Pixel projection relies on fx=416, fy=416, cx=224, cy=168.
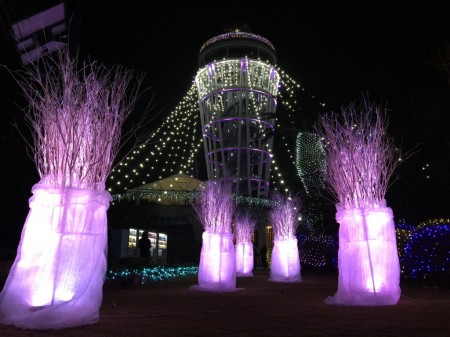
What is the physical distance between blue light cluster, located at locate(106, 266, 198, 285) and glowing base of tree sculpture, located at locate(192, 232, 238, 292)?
199cm

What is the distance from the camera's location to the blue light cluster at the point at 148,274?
10.2m

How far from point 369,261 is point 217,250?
13.7 ft

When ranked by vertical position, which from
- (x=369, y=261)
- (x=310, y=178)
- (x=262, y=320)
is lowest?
(x=262, y=320)

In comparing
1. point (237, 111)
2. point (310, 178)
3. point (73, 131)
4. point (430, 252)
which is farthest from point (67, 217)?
point (237, 111)

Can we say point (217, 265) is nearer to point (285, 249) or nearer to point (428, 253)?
point (285, 249)

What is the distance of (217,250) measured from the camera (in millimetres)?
9547

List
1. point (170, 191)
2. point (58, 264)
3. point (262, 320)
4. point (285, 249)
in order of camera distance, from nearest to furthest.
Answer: point (58, 264) < point (262, 320) < point (285, 249) < point (170, 191)

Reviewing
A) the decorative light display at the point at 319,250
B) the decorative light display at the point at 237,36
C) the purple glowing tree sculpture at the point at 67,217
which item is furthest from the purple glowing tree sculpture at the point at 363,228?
the decorative light display at the point at 237,36

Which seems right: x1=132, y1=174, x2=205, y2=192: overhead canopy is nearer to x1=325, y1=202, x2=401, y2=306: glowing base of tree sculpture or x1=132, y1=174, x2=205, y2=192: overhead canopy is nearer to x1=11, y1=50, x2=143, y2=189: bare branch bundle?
x1=325, y1=202, x2=401, y2=306: glowing base of tree sculpture

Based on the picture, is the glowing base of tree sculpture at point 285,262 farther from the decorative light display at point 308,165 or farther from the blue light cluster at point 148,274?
the decorative light display at point 308,165

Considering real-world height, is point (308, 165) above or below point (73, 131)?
above

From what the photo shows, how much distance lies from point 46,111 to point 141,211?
22.7m

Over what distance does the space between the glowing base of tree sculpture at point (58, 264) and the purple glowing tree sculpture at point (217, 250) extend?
5195 millimetres

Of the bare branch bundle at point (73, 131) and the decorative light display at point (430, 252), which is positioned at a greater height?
the bare branch bundle at point (73, 131)
